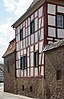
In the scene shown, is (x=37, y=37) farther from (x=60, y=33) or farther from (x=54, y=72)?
(x=54, y=72)

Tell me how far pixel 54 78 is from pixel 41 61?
3.29 metres

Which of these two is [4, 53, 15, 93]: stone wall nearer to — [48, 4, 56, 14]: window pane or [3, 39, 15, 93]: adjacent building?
[3, 39, 15, 93]: adjacent building

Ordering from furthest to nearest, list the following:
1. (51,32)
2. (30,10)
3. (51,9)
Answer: (30,10)
(51,9)
(51,32)

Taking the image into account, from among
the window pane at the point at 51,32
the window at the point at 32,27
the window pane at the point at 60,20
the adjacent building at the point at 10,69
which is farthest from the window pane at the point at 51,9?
the adjacent building at the point at 10,69

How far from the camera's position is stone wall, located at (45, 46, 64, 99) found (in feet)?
62.1

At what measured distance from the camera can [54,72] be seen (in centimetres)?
2008

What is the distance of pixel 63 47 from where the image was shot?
1866 cm

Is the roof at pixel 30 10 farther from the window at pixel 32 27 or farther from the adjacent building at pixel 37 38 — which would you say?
the window at pixel 32 27

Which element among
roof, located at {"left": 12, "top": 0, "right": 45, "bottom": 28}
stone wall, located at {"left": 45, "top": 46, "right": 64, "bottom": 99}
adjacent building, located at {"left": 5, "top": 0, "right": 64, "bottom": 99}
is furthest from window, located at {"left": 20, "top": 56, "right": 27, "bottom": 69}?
stone wall, located at {"left": 45, "top": 46, "right": 64, "bottom": 99}

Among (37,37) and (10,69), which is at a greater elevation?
(37,37)

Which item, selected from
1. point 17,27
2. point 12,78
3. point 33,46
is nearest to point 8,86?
point 12,78

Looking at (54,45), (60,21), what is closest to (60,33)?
(60,21)

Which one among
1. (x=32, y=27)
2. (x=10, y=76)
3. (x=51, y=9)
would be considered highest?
(x=51, y=9)

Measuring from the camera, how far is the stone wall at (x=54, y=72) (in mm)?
18922
